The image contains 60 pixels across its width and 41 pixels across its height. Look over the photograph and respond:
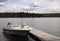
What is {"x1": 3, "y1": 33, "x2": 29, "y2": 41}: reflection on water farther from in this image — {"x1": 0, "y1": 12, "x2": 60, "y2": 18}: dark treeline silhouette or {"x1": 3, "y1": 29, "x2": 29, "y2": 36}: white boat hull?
{"x1": 0, "y1": 12, "x2": 60, "y2": 18}: dark treeline silhouette

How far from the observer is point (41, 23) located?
147cm

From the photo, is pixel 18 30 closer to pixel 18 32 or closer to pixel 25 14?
pixel 18 32

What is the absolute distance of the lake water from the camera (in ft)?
4.66

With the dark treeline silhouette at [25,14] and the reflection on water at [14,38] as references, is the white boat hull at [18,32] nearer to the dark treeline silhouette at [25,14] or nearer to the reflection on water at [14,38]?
the reflection on water at [14,38]

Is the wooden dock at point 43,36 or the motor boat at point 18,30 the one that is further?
the motor boat at point 18,30

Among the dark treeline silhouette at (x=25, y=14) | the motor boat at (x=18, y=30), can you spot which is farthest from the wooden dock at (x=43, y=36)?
the dark treeline silhouette at (x=25, y=14)

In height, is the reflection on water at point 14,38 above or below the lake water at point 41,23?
below

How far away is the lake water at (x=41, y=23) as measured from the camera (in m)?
1.42

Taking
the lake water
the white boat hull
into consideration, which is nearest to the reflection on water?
the white boat hull

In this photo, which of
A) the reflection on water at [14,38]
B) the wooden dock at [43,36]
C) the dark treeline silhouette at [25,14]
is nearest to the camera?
the wooden dock at [43,36]

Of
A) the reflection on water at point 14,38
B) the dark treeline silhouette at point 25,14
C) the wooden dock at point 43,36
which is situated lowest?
the reflection on water at point 14,38

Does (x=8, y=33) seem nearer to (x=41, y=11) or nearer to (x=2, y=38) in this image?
(x=2, y=38)

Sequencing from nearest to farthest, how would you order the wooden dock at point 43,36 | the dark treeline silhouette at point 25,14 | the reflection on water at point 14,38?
1. the wooden dock at point 43,36
2. the reflection on water at point 14,38
3. the dark treeline silhouette at point 25,14

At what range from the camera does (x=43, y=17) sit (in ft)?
5.01
